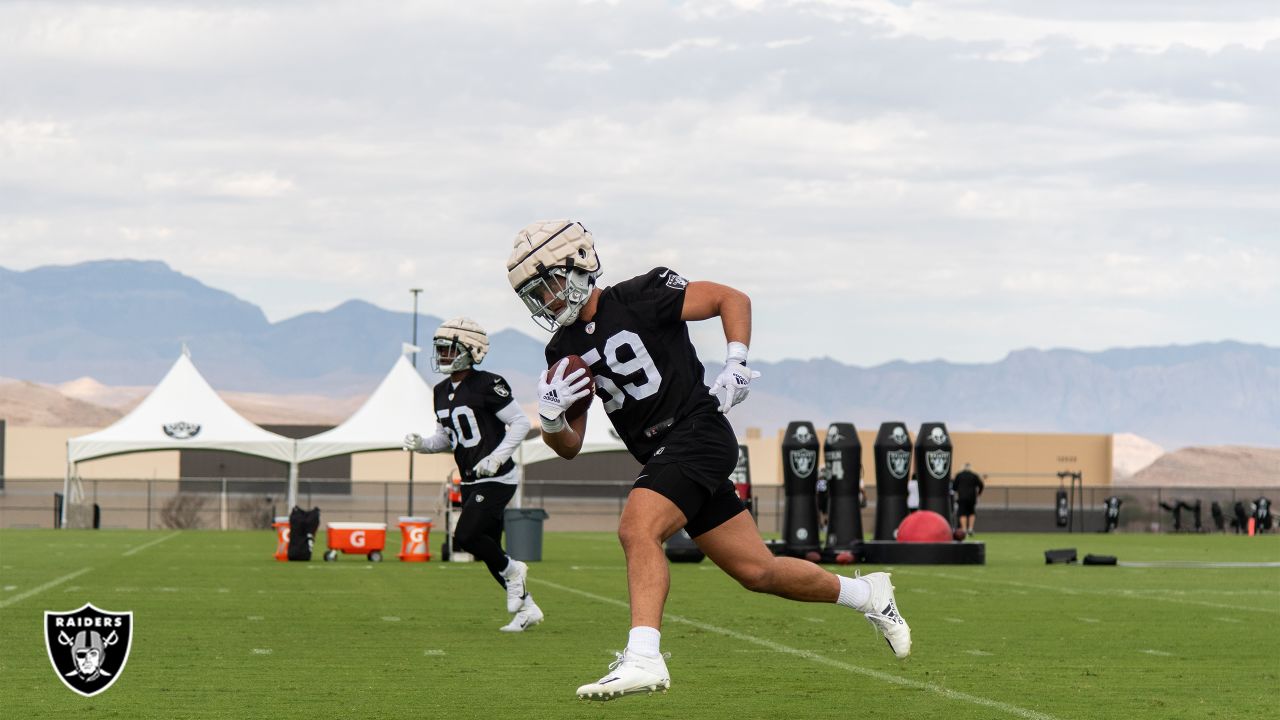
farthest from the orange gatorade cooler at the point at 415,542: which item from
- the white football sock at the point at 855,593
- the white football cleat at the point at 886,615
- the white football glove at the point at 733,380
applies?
the white football glove at the point at 733,380

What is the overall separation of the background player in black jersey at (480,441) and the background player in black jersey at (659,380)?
4.84 m

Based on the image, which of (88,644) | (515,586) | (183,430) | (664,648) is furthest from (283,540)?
(88,644)

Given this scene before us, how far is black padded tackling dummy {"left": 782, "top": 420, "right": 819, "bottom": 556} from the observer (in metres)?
28.5

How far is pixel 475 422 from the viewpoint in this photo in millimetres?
13391

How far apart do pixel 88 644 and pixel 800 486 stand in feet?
A: 71.4

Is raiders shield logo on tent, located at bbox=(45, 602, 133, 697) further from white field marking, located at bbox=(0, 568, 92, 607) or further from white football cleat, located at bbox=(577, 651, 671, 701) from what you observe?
white field marking, located at bbox=(0, 568, 92, 607)

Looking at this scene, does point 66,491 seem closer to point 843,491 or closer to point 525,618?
point 843,491

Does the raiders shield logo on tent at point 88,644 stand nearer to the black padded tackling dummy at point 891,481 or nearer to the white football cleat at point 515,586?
the white football cleat at point 515,586

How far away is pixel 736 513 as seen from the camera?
7.74 metres

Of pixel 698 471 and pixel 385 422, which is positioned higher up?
pixel 385 422

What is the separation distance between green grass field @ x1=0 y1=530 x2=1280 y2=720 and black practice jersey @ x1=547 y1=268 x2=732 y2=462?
1400 mm

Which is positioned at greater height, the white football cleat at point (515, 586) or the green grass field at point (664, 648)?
the white football cleat at point (515, 586)

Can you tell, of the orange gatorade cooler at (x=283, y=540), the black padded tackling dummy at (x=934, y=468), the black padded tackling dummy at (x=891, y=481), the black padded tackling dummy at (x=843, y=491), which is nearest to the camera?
the orange gatorade cooler at (x=283, y=540)

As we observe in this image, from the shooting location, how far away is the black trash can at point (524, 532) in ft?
78.3
